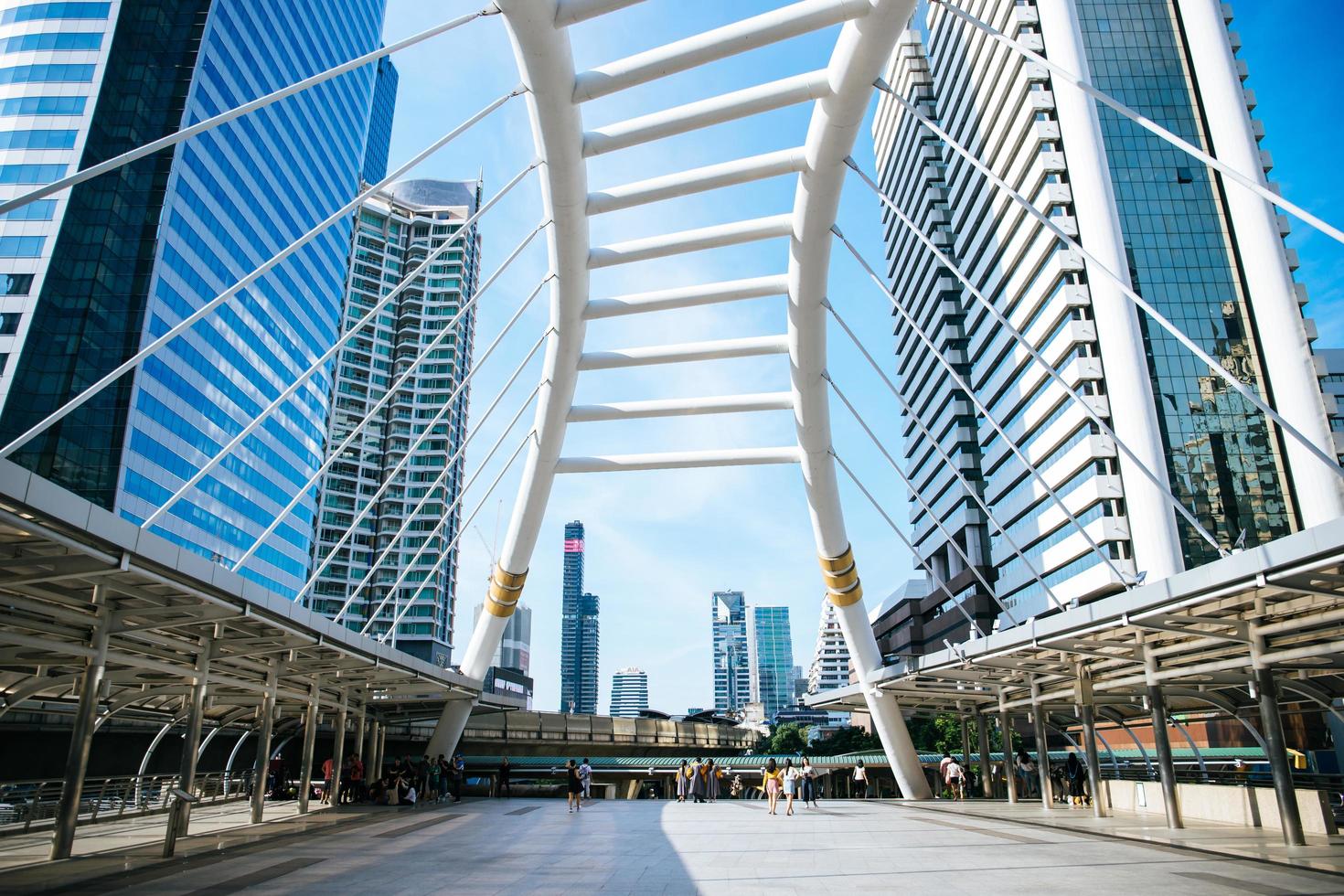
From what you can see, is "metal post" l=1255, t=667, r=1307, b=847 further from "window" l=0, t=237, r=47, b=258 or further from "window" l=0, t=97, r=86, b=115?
"window" l=0, t=97, r=86, b=115

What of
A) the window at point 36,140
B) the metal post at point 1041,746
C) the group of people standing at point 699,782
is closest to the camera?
the metal post at point 1041,746

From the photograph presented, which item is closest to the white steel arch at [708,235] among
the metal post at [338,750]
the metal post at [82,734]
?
the metal post at [338,750]

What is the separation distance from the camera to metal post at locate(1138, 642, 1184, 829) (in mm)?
15055

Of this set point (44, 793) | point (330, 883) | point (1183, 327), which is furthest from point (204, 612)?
point (1183, 327)

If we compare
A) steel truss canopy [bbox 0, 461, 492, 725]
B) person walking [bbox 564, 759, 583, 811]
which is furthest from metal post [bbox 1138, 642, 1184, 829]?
steel truss canopy [bbox 0, 461, 492, 725]

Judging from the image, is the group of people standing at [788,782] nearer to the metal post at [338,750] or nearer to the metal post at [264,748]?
the metal post at [338,750]

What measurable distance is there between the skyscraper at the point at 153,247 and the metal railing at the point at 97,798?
30.7 metres

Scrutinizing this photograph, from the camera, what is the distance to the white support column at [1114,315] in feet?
167

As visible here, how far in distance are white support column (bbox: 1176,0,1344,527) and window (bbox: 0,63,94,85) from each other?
6563 cm

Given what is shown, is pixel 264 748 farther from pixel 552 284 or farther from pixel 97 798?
pixel 552 284

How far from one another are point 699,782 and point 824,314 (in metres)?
13.9

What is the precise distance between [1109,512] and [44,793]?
5145 centimetres

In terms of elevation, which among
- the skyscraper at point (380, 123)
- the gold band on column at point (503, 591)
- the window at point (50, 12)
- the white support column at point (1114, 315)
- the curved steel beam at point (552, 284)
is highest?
the skyscraper at point (380, 123)

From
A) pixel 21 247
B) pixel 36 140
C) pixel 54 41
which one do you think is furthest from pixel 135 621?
pixel 54 41
